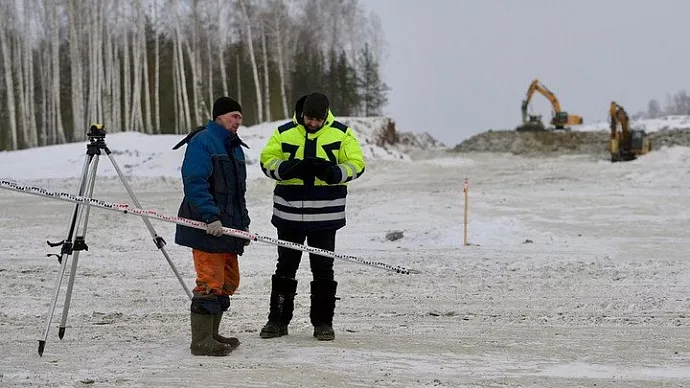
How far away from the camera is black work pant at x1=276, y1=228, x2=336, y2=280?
6.16m

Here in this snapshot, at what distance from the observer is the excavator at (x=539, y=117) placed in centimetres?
5175

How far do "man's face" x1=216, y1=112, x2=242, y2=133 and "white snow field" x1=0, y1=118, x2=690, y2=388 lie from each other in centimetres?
169

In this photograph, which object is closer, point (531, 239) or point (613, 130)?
point (531, 239)

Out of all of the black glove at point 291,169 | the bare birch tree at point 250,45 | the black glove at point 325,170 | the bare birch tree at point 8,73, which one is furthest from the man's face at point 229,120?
the bare birch tree at point 250,45

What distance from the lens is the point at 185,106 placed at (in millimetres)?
43219

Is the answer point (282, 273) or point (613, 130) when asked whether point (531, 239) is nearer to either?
point (282, 273)

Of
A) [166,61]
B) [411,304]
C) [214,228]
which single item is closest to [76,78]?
[166,61]

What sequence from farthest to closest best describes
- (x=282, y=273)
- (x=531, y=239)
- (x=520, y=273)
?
(x=531, y=239), (x=520, y=273), (x=282, y=273)

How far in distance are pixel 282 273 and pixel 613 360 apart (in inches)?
103

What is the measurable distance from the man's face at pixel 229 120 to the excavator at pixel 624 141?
33602 mm

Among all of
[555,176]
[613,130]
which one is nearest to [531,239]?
[555,176]

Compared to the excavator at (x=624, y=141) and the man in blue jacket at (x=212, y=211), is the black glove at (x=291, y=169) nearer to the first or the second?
the man in blue jacket at (x=212, y=211)

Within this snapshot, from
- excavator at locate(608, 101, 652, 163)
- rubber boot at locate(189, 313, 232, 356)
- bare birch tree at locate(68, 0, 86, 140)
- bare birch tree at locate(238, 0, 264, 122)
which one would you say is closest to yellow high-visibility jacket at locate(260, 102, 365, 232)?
rubber boot at locate(189, 313, 232, 356)

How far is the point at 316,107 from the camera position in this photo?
596 cm
